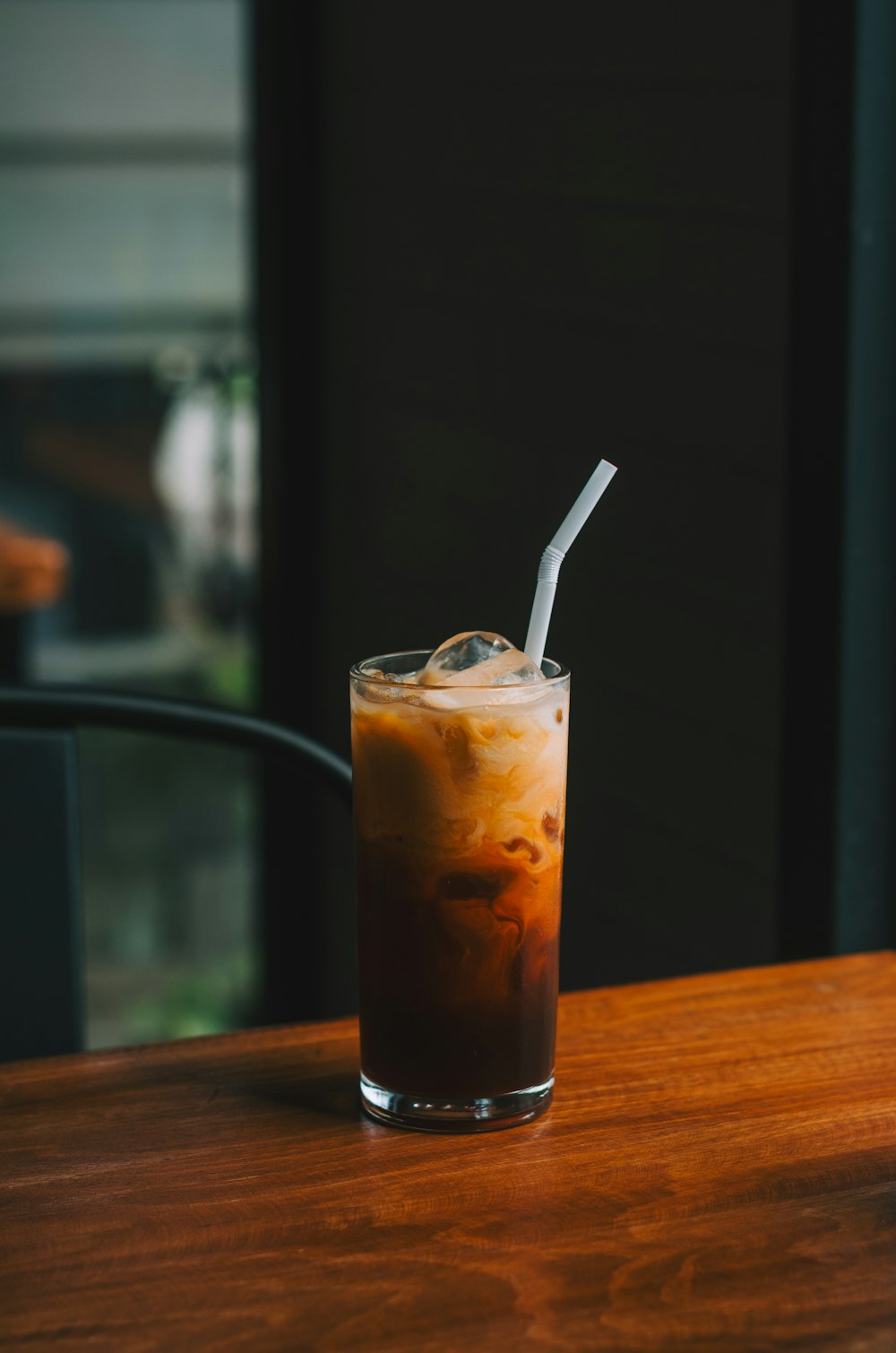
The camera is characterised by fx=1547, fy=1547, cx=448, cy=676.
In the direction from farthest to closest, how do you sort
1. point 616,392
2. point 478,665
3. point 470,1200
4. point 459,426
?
point 459,426 < point 616,392 < point 478,665 < point 470,1200

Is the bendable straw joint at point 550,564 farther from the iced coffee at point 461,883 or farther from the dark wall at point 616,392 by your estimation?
the dark wall at point 616,392

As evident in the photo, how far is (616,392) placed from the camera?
1.58 meters

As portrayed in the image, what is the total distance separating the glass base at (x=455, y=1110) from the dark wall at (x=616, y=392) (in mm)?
687

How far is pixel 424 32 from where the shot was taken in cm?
206

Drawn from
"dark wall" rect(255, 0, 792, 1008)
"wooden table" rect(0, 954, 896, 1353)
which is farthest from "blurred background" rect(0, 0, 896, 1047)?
"wooden table" rect(0, 954, 896, 1353)

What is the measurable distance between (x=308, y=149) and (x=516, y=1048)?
7.05 feet

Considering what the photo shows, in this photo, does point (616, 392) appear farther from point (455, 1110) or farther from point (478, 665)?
Answer: point (455, 1110)

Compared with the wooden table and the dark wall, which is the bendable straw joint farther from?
the dark wall

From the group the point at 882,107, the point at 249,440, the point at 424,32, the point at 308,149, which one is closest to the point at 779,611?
the point at 882,107

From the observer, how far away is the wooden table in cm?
57

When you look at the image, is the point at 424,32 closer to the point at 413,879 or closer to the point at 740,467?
the point at 740,467

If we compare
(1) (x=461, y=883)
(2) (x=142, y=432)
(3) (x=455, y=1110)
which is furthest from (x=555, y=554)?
(2) (x=142, y=432)

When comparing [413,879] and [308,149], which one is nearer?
[413,879]

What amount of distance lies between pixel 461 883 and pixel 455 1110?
0.11m
